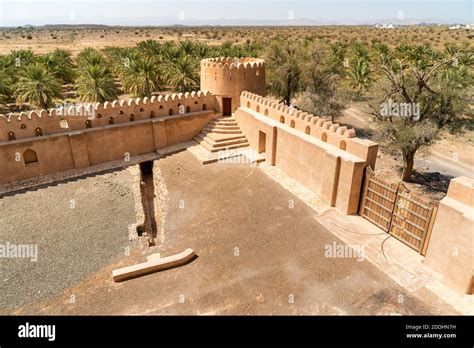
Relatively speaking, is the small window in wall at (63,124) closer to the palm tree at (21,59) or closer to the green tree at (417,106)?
the green tree at (417,106)

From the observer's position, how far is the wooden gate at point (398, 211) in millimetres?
9789

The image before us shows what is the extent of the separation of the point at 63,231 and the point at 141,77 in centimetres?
1818

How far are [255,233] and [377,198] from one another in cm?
441

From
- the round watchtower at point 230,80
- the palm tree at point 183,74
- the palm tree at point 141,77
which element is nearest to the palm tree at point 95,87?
the palm tree at point 141,77

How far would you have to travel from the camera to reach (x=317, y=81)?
25.9 metres

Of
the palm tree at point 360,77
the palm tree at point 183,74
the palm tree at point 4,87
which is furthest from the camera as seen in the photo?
the palm tree at point 360,77

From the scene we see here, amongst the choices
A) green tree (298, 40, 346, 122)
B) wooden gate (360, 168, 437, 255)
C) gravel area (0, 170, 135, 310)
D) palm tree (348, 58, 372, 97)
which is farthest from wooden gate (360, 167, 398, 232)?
palm tree (348, 58, 372, 97)

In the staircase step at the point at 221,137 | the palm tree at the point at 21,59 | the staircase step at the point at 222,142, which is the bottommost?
the staircase step at the point at 222,142

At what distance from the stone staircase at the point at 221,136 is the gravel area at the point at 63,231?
505 cm

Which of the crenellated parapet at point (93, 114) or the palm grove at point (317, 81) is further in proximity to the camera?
the palm grove at point (317, 81)

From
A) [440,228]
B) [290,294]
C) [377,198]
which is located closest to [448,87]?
[377,198]

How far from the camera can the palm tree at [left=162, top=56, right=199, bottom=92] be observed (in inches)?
1105

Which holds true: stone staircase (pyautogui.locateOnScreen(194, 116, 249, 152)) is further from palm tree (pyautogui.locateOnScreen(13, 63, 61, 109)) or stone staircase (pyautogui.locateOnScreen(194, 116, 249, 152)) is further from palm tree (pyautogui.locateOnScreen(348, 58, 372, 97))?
palm tree (pyautogui.locateOnScreen(348, 58, 372, 97))

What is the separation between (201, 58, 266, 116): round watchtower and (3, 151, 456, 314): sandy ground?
888 centimetres
